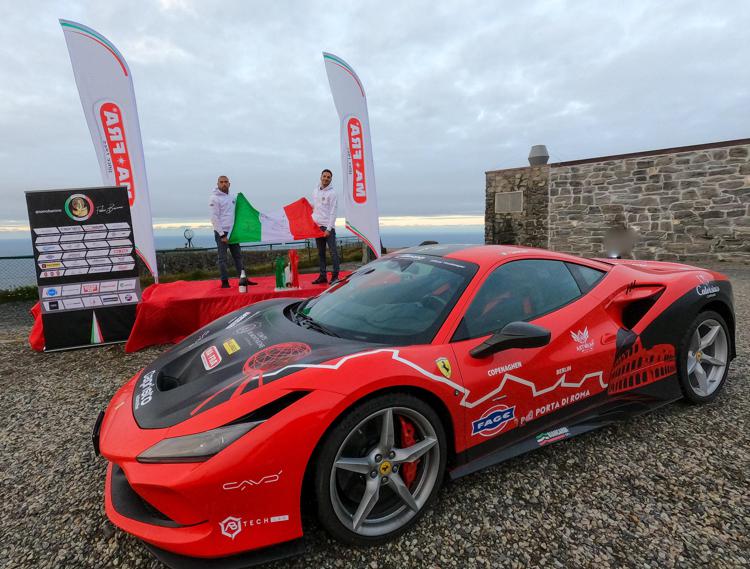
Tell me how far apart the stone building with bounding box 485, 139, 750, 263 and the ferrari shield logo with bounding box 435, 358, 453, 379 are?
10546mm

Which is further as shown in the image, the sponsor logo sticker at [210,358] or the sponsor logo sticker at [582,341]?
the sponsor logo sticker at [582,341]

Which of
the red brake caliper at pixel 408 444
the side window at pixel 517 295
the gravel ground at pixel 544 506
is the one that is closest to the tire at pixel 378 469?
the red brake caliper at pixel 408 444

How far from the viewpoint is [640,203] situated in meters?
10.1

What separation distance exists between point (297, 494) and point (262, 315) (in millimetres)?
1310

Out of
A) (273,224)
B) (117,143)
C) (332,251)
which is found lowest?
(332,251)

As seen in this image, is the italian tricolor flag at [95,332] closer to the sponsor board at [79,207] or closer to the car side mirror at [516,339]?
the sponsor board at [79,207]

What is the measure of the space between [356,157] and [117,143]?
11.7 ft

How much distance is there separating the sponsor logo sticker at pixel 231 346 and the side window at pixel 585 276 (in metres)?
1.96

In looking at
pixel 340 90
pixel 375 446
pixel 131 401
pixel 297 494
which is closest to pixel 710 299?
pixel 375 446

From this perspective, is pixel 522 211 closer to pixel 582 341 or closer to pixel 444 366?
pixel 582 341

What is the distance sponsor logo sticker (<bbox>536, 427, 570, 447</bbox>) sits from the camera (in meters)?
2.06

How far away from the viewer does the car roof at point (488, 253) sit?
2295mm

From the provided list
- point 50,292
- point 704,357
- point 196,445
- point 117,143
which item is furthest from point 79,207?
point 704,357

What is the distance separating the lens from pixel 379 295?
7.60 ft
